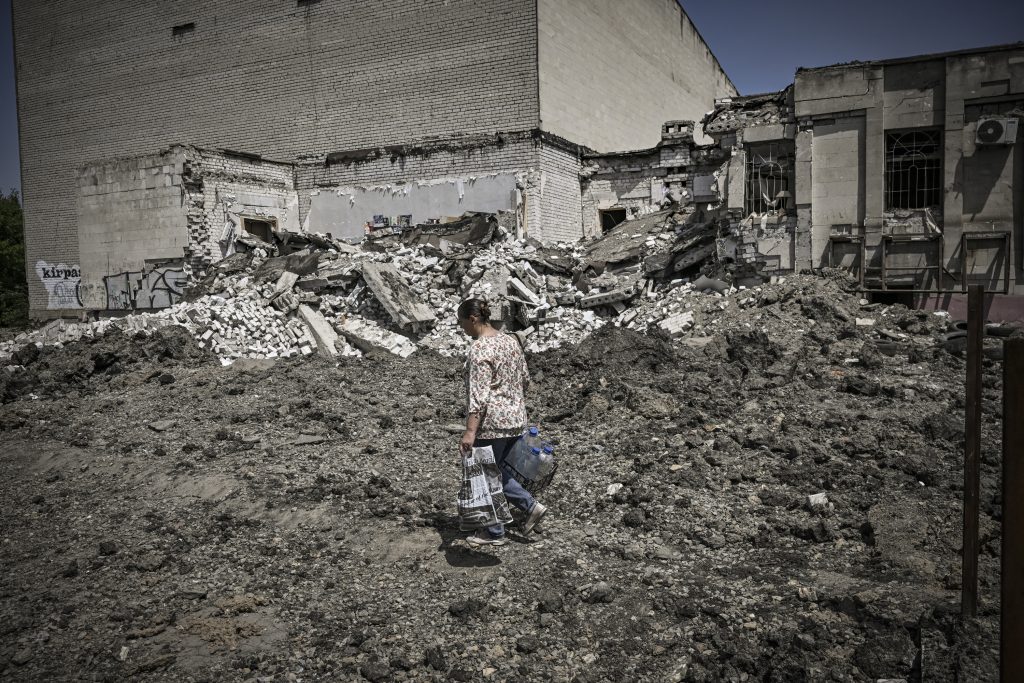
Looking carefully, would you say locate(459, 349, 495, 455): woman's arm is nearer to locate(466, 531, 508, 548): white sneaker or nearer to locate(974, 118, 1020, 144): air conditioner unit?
locate(466, 531, 508, 548): white sneaker

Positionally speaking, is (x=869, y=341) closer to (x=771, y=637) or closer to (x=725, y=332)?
(x=725, y=332)

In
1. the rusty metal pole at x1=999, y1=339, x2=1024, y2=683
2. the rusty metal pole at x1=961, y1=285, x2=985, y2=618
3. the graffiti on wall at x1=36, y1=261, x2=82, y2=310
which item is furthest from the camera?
the graffiti on wall at x1=36, y1=261, x2=82, y2=310

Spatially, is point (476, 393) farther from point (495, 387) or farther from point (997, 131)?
point (997, 131)

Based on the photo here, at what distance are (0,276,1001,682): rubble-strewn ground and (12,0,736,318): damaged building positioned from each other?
8562 millimetres

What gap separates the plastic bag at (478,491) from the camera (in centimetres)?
421

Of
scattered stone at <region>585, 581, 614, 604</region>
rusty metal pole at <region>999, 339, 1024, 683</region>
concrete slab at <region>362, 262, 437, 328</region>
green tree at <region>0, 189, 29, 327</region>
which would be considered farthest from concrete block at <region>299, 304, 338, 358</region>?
green tree at <region>0, 189, 29, 327</region>

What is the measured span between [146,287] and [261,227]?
3.28m

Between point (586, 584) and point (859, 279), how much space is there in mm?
9385

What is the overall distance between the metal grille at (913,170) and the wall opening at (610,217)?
291 inches

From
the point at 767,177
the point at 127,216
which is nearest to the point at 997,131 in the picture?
the point at 767,177

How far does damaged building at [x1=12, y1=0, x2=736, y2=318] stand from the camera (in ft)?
52.6

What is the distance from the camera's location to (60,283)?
23797 millimetres

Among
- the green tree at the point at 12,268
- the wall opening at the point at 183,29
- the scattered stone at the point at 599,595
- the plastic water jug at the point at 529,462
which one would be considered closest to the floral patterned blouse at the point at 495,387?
the plastic water jug at the point at 529,462

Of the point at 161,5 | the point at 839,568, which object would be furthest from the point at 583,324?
the point at 161,5
